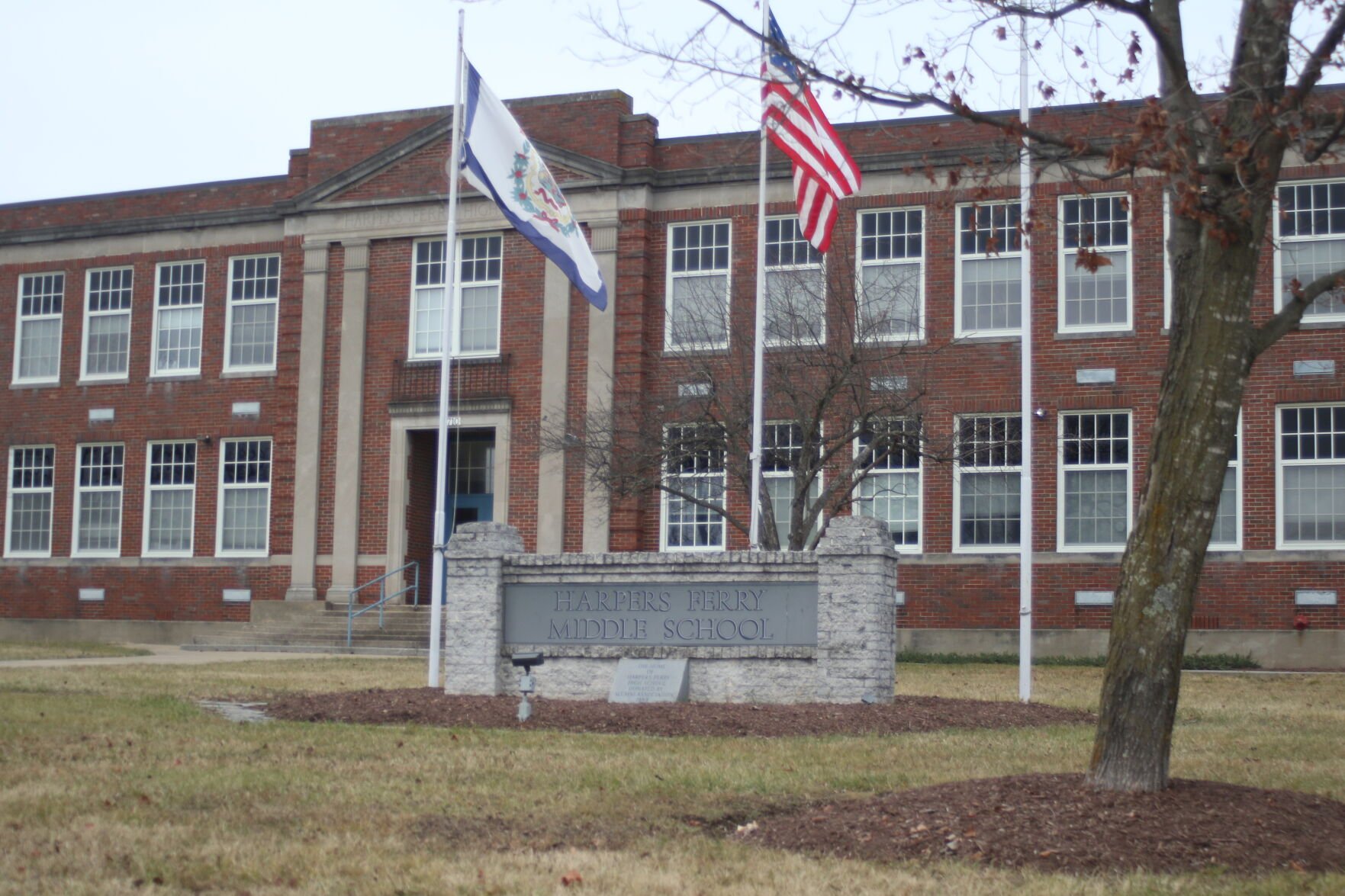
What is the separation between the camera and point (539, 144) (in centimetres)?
3028

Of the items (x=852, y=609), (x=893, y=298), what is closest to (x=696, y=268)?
(x=893, y=298)

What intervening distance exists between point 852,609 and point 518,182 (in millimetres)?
6351

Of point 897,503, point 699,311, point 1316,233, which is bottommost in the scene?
point 897,503

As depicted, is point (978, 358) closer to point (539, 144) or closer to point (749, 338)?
point (749, 338)

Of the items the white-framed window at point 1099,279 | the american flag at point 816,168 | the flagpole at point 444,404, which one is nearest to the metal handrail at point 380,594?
the flagpole at point 444,404

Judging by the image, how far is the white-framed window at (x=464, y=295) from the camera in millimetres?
30938

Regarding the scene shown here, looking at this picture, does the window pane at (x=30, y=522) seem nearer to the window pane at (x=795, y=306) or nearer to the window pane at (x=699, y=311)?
the window pane at (x=699, y=311)

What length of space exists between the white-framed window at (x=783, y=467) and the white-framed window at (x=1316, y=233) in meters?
8.18

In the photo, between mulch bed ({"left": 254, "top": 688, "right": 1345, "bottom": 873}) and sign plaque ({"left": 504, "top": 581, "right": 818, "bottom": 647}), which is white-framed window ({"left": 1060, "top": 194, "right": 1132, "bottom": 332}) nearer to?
sign plaque ({"left": 504, "top": 581, "right": 818, "bottom": 647})

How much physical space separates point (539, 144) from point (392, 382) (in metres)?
5.38

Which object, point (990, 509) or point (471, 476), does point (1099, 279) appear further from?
point (471, 476)

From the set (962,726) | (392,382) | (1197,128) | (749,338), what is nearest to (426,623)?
(392,382)

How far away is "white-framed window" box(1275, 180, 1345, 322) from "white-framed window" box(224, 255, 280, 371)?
19.1 metres

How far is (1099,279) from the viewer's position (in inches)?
1079
